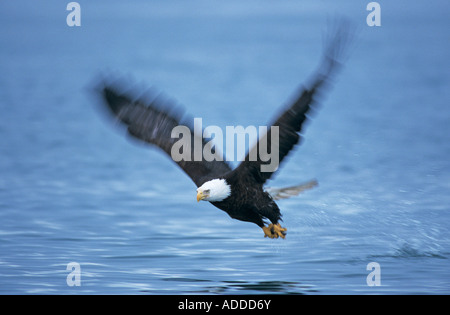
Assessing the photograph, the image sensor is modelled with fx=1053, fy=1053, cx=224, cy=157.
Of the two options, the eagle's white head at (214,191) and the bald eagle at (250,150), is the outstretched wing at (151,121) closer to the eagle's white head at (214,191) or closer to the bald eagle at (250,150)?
the bald eagle at (250,150)

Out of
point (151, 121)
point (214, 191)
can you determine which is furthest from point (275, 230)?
point (151, 121)

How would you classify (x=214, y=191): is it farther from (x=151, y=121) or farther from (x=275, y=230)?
(x=151, y=121)

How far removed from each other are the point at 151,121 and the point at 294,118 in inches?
83.9

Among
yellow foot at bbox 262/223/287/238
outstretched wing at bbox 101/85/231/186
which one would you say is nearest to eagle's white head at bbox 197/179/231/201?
outstretched wing at bbox 101/85/231/186

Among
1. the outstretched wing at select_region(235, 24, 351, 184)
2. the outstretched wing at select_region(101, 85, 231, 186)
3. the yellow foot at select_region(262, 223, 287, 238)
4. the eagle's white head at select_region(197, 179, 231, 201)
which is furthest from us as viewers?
the outstretched wing at select_region(101, 85, 231, 186)

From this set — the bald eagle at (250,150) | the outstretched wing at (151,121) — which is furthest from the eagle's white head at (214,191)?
the outstretched wing at (151,121)

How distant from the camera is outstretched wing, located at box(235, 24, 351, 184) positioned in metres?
8.73

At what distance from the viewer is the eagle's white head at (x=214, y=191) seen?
9.94 m

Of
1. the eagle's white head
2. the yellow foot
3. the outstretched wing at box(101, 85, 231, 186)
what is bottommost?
the yellow foot

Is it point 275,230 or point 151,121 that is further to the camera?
point 151,121

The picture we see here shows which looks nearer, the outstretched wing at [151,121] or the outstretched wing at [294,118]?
the outstretched wing at [294,118]

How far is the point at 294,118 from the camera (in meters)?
9.09

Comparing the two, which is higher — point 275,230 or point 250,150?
point 250,150

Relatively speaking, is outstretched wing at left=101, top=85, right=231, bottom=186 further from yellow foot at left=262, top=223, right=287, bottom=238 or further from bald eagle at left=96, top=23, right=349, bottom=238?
yellow foot at left=262, top=223, right=287, bottom=238
